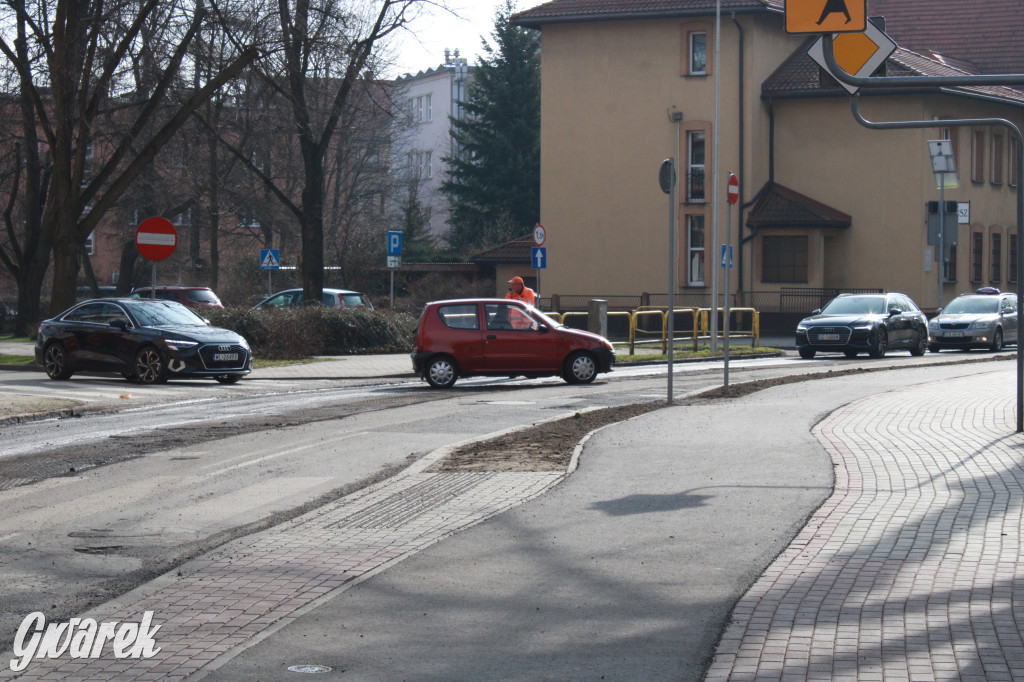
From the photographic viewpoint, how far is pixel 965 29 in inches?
2143

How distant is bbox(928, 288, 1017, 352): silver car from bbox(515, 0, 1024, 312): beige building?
8.69 m

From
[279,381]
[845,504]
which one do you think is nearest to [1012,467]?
[845,504]

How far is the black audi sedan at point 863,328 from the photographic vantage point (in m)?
28.8

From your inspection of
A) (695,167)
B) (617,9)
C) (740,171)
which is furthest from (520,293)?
(617,9)

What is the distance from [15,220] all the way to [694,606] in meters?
48.1

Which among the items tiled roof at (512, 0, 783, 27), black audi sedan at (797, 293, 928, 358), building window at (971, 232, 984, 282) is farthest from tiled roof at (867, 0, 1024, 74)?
black audi sedan at (797, 293, 928, 358)

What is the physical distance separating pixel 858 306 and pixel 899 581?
2448cm

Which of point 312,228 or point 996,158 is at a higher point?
point 996,158

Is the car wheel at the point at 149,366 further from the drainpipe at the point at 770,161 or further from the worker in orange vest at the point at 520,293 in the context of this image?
the drainpipe at the point at 770,161

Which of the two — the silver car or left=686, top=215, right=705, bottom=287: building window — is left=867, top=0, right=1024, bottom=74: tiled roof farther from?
the silver car

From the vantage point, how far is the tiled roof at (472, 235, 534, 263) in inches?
1987

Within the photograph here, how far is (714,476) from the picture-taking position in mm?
10094

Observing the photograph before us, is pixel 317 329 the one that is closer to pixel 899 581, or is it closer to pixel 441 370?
pixel 441 370

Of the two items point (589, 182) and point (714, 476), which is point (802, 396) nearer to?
point (714, 476)
